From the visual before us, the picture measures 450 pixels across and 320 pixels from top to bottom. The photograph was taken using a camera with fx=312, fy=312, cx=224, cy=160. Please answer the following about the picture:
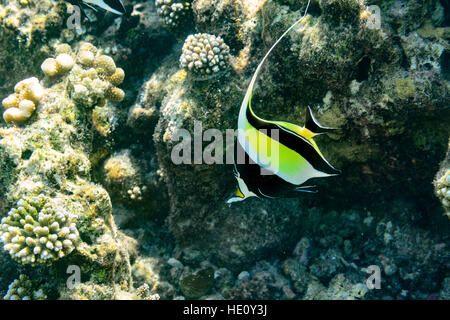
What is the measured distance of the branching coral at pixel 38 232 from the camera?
2.96m

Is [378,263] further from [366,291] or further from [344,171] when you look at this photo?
[344,171]

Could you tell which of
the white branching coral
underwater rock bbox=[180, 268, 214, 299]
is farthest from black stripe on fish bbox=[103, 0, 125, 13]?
underwater rock bbox=[180, 268, 214, 299]

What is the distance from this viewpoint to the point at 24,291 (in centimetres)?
322

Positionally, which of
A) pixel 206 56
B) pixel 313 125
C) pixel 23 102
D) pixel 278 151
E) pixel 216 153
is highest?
pixel 206 56

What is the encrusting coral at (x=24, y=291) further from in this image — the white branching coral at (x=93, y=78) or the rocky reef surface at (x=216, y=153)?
the white branching coral at (x=93, y=78)

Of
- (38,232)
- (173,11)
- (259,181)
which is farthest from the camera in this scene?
(173,11)

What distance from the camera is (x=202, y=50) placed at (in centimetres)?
379

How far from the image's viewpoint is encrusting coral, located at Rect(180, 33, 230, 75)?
3.76 m

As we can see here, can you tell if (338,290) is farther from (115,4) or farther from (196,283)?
(115,4)

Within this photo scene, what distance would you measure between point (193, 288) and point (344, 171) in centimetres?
256

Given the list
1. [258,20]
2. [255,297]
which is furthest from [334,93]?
[255,297]

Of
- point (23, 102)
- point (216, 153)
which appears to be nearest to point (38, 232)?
point (23, 102)

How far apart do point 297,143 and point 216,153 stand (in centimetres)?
223

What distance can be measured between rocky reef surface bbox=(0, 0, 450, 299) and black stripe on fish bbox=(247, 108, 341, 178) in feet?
6.10
